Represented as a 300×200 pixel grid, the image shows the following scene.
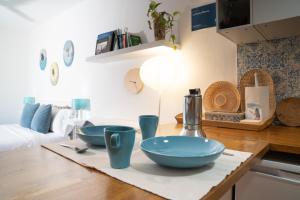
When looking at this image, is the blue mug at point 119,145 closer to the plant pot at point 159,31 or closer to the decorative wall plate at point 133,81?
the plant pot at point 159,31

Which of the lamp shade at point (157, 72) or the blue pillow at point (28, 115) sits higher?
the lamp shade at point (157, 72)

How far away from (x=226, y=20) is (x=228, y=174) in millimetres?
961

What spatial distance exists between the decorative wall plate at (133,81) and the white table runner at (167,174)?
149 centimetres

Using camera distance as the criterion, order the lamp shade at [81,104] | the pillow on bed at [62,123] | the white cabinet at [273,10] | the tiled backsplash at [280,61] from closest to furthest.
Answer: the white cabinet at [273,10] < the tiled backsplash at [280,61] < the pillow on bed at [62,123] < the lamp shade at [81,104]

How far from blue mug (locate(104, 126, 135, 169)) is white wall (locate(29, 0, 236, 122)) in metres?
1.18

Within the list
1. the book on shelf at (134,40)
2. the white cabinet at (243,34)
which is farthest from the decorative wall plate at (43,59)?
the white cabinet at (243,34)

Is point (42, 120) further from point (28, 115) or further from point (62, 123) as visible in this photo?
point (28, 115)

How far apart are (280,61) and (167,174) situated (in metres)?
1.18

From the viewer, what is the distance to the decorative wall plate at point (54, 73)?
365 centimetres

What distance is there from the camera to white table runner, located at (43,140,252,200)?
491 millimetres

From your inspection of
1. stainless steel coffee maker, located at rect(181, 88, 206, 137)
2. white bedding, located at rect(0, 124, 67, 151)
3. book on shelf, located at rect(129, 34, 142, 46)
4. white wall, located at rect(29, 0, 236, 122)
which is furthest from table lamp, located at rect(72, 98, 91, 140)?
stainless steel coffee maker, located at rect(181, 88, 206, 137)

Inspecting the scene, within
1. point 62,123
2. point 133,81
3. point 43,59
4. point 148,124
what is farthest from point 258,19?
point 43,59

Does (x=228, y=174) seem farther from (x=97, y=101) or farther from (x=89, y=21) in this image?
(x=89, y=21)

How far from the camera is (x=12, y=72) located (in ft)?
14.8
